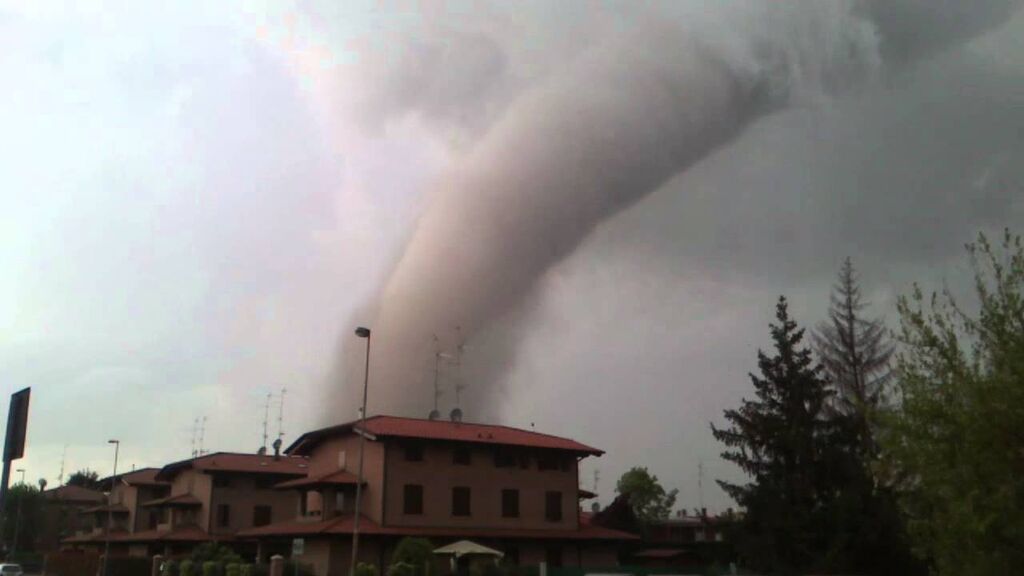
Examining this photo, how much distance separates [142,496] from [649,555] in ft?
144

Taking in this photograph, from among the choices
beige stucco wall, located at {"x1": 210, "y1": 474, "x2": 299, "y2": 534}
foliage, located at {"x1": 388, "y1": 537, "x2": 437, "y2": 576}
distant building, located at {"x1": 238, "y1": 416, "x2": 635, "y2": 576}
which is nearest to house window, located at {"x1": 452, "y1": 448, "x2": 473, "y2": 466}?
distant building, located at {"x1": 238, "y1": 416, "x2": 635, "y2": 576}

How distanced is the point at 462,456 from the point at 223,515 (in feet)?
74.1

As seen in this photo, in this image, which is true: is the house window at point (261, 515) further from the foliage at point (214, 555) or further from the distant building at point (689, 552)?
the distant building at point (689, 552)

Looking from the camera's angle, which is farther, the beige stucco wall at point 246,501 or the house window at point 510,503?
the beige stucco wall at point 246,501

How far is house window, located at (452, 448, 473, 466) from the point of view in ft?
176

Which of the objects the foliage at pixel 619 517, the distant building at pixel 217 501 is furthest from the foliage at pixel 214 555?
the foliage at pixel 619 517

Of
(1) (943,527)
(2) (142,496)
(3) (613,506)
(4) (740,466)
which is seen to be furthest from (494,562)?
(2) (142,496)

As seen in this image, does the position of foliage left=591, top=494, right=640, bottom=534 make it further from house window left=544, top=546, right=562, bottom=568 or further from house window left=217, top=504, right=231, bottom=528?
house window left=217, top=504, right=231, bottom=528

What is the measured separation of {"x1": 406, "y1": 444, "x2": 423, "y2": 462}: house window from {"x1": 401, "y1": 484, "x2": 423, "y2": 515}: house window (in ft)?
4.83

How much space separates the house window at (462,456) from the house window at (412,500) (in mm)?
2921

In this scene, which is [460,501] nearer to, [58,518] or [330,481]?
→ [330,481]

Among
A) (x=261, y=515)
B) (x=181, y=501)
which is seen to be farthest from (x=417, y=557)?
(x=181, y=501)

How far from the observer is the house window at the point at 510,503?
54031 mm

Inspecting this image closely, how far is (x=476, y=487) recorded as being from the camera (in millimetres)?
53531
